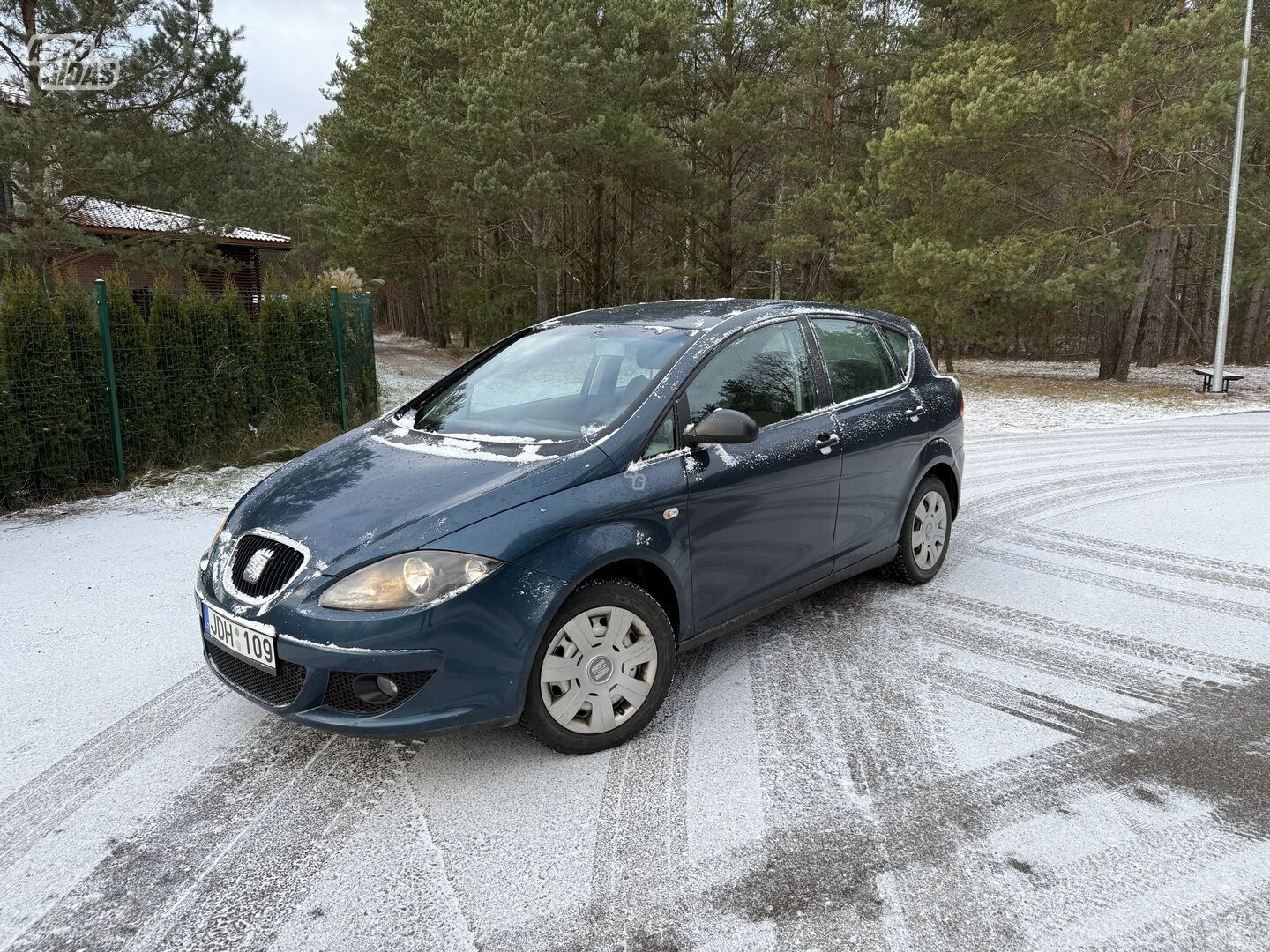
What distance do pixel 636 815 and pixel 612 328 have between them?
2314mm

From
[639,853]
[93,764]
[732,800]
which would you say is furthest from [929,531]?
[93,764]

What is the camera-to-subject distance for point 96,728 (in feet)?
12.1

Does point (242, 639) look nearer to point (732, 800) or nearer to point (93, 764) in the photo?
point (93, 764)

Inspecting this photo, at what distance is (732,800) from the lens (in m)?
3.06

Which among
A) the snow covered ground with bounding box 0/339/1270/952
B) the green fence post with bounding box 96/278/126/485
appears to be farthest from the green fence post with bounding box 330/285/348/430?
the snow covered ground with bounding box 0/339/1270/952

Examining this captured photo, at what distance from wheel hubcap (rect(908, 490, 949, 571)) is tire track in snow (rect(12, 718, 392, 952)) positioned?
328 cm

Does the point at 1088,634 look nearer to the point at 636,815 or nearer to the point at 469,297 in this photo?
the point at 636,815

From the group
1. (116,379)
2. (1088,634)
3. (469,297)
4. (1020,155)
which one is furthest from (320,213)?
(1088,634)

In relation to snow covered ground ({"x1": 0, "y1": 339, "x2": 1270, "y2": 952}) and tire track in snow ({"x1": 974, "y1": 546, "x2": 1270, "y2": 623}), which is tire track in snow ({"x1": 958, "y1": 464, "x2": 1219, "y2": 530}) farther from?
snow covered ground ({"x1": 0, "y1": 339, "x2": 1270, "y2": 952})

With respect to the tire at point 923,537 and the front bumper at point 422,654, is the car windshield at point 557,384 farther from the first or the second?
the tire at point 923,537

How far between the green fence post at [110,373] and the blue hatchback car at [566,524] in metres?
5.55

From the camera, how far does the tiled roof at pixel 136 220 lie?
17.8 metres

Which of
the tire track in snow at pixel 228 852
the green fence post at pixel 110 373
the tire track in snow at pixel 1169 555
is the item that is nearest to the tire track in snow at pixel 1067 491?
the tire track in snow at pixel 1169 555

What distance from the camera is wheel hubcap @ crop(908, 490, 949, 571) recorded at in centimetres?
520
